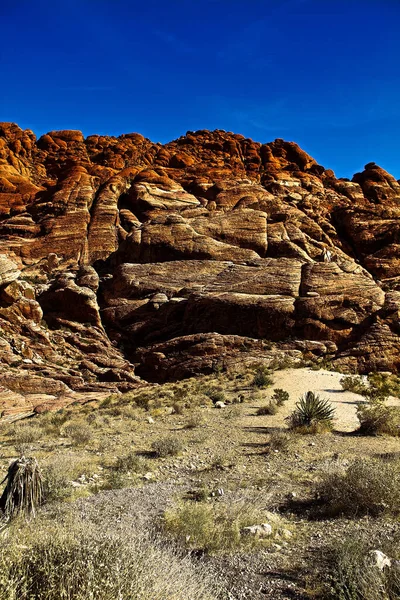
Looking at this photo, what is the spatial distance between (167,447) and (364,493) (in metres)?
5.11

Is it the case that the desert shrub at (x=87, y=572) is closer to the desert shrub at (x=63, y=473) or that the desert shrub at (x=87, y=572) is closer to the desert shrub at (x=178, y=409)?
the desert shrub at (x=63, y=473)

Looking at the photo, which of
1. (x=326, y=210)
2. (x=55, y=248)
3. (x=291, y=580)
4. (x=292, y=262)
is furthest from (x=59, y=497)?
(x=326, y=210)

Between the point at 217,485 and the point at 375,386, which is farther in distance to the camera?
the point at 375,386

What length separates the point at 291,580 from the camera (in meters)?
3.93

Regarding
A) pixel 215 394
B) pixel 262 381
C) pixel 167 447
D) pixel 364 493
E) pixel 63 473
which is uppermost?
pixel 364 493

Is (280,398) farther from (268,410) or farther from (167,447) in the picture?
(167,447)

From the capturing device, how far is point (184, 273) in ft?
118

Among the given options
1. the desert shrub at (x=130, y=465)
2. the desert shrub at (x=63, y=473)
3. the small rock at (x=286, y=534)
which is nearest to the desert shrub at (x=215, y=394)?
the desert shrub at (x=63, y=473)

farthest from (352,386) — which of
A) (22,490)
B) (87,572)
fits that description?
(87,572)

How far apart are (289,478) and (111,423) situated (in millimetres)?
8468

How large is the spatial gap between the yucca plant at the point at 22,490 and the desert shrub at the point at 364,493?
4.22 metres

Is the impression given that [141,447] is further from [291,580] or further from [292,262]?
[292,262]

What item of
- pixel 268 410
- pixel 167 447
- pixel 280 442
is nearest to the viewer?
pixel 167 447

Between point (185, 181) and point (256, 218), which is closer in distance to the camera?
point (256, 218)
